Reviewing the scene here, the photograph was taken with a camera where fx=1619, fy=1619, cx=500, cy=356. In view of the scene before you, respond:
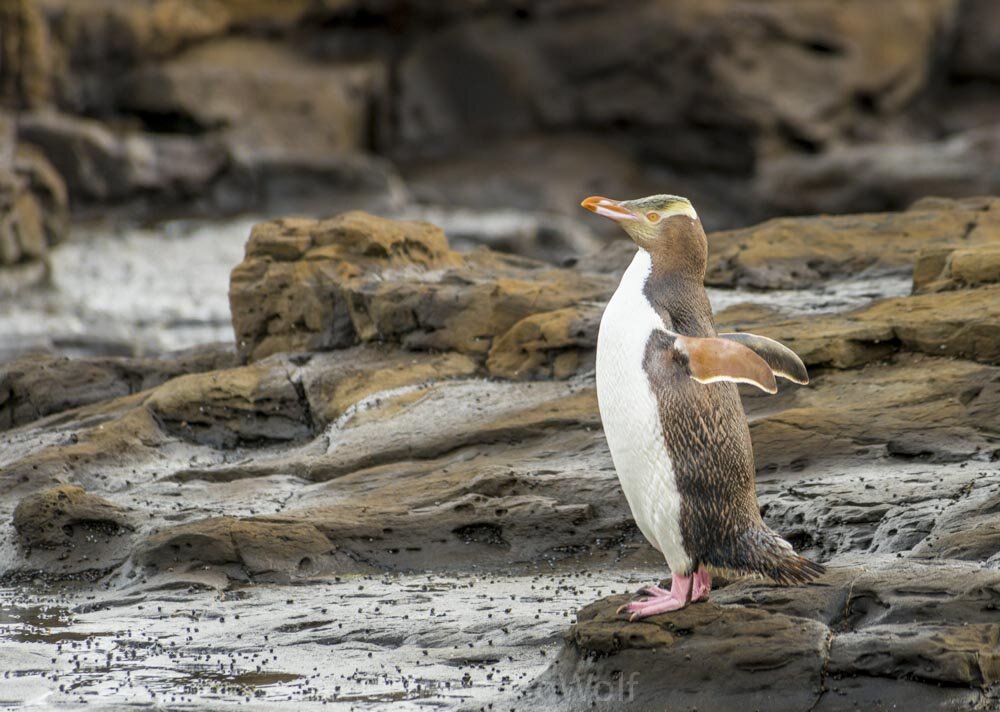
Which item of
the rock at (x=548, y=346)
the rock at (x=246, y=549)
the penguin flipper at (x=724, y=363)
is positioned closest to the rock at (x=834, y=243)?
the rock at (x=548, y=346)

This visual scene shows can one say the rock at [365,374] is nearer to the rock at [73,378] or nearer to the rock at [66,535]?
the rock at [73,378]

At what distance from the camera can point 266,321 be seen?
10523 mm

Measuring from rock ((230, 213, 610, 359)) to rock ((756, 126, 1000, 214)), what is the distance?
1485 centimetres

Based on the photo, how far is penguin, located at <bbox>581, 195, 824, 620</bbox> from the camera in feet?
19.3

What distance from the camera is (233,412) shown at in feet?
31.6

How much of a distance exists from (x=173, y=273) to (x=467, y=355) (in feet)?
43.0

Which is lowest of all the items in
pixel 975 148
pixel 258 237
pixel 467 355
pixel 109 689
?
pixel 109 689

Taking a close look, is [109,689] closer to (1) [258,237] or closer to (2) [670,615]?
(2) [670,615]

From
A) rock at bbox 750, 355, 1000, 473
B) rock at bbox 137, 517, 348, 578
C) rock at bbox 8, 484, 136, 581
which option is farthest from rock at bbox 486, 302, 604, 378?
rock at bbox 8, 484, 136, 581

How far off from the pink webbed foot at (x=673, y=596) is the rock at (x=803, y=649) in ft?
0.12

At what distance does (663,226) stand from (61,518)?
3.73 m

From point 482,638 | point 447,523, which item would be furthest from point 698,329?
point 447,523

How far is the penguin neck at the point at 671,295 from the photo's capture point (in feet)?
20.3

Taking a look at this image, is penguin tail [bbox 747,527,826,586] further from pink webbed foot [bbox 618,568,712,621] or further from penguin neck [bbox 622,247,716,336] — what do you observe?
penguin neck [bbox 622,247,716,336]
